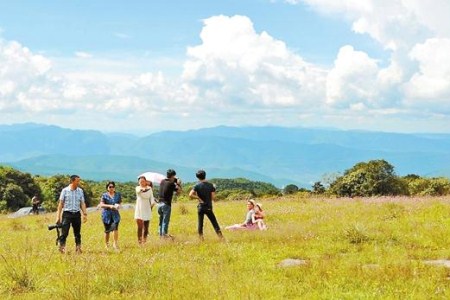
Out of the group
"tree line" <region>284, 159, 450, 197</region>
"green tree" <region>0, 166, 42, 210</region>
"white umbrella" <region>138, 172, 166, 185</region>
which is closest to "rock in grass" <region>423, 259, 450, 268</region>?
"white umbrella" <region>138, 172, 166, 185</region>

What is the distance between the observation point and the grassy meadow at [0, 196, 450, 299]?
9422 mm

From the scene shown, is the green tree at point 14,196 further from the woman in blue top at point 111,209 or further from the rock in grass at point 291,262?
the rock in grass at point 291,262

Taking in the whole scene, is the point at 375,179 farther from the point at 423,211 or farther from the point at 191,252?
the point at 191,252

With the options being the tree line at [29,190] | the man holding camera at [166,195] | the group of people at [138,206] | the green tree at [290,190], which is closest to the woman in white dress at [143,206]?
the group of people at [138,206]

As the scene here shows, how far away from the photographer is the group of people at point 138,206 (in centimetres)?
1634

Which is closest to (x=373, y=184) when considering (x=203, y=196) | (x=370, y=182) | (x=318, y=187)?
(x=370, y=182)

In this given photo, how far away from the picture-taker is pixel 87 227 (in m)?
28.1

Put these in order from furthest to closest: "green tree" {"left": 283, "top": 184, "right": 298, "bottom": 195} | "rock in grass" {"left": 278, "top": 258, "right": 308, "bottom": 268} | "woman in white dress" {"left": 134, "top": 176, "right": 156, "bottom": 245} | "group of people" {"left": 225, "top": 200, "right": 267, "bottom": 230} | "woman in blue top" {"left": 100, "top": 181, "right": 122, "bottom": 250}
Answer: "green tree" {"left": 283, "top": 184, "right": 298, "bottom": 195} < "group of people" {"left": 225, "top": 200, "right": 267, "bottom": 230} < "woman in white dress" {"left": 134, "top": 176, "right": 156, "bottom": 245} < "woman in blue top" {"left": 100, "top": 181, "right": 122, "bottom": 250} < "rock in grass" {"left": 278, "top": 258, "right": 308, "bottom": 268}

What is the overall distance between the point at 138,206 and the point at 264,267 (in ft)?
23.5

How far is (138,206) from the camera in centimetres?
1808

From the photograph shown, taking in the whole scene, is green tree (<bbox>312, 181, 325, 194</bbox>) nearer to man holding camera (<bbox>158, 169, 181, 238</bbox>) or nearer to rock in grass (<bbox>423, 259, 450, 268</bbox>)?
man holding camera (<bbox>158, 169, 181, 238</bbox>)

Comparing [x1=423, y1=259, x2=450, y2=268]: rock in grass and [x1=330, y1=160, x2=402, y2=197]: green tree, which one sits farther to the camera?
[x1=330, y1=160, x2=402, y2=197]: green tree

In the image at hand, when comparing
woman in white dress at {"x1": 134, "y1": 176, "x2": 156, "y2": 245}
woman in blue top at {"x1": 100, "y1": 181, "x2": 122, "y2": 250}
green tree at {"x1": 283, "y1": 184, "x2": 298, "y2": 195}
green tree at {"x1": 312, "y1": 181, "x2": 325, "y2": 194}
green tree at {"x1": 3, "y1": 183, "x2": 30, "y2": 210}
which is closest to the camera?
woman in blue top at {"x1": 100, "y1": 181, "x2": 122, "y2": 250}

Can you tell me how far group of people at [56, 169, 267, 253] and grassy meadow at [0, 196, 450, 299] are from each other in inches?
33.8
